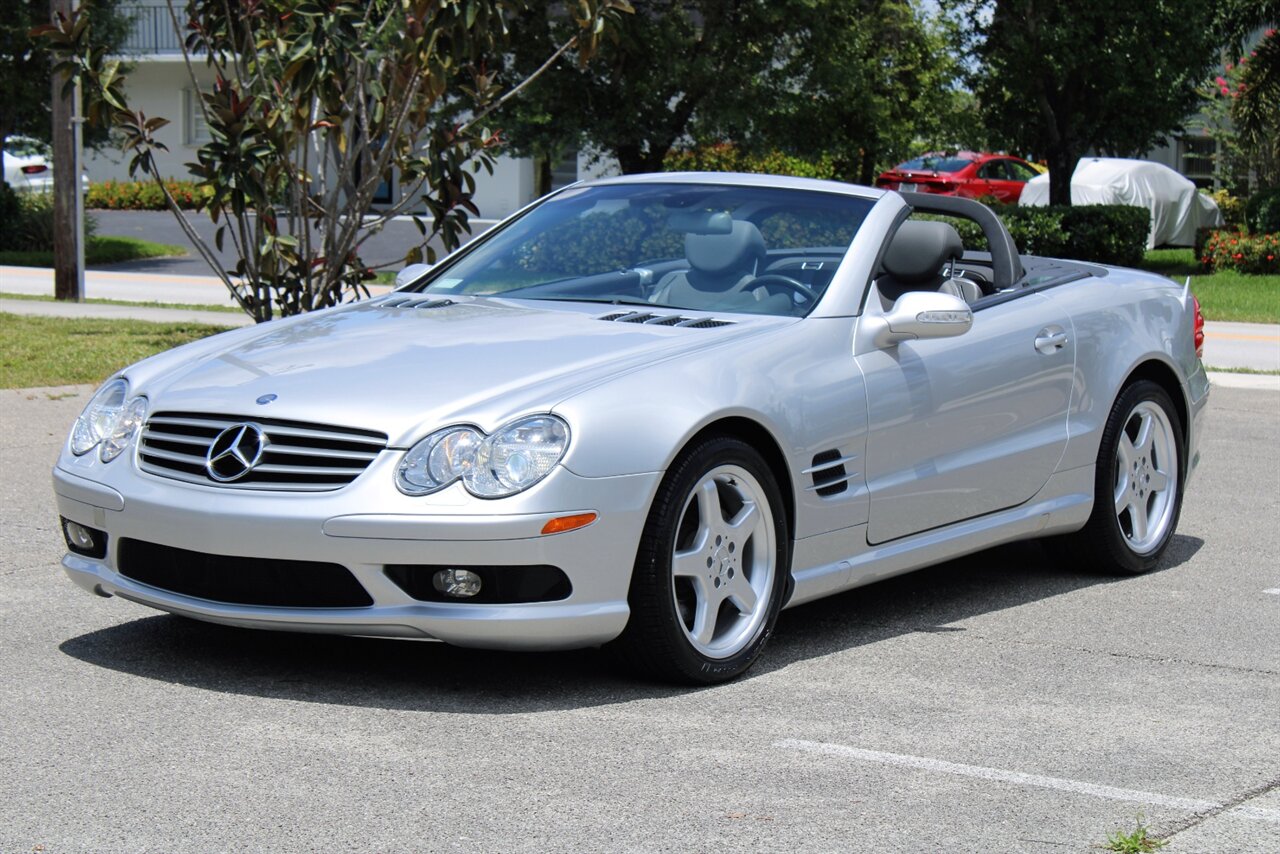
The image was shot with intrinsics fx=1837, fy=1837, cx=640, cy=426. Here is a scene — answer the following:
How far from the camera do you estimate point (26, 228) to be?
29.1m

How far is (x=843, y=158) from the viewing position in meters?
24.4

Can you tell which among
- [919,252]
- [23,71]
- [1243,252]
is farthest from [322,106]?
[1243,252]

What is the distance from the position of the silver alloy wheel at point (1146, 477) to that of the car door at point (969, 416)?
549mm

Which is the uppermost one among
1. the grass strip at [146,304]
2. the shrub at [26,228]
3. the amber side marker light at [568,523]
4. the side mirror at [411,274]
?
the side mirror at [411,274]

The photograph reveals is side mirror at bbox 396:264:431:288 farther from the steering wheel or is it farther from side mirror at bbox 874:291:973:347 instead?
side mirror at bbox 874:291:973:347

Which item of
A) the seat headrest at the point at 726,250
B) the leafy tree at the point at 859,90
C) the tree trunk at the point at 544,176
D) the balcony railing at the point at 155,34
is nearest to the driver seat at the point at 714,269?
the seat headrest at the point at 726,250

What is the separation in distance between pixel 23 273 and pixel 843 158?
35.5ft

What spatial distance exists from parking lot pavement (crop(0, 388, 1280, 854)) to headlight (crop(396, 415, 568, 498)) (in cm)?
62

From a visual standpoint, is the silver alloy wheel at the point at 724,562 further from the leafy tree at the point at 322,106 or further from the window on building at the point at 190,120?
the window on building at the point at 190,120

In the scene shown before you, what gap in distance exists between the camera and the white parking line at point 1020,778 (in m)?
4.18

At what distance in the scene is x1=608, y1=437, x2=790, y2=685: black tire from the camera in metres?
4.95

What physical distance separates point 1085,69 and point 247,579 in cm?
2231

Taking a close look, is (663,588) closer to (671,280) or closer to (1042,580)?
(671,280)

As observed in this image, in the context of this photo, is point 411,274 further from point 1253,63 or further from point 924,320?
point 1253,63
